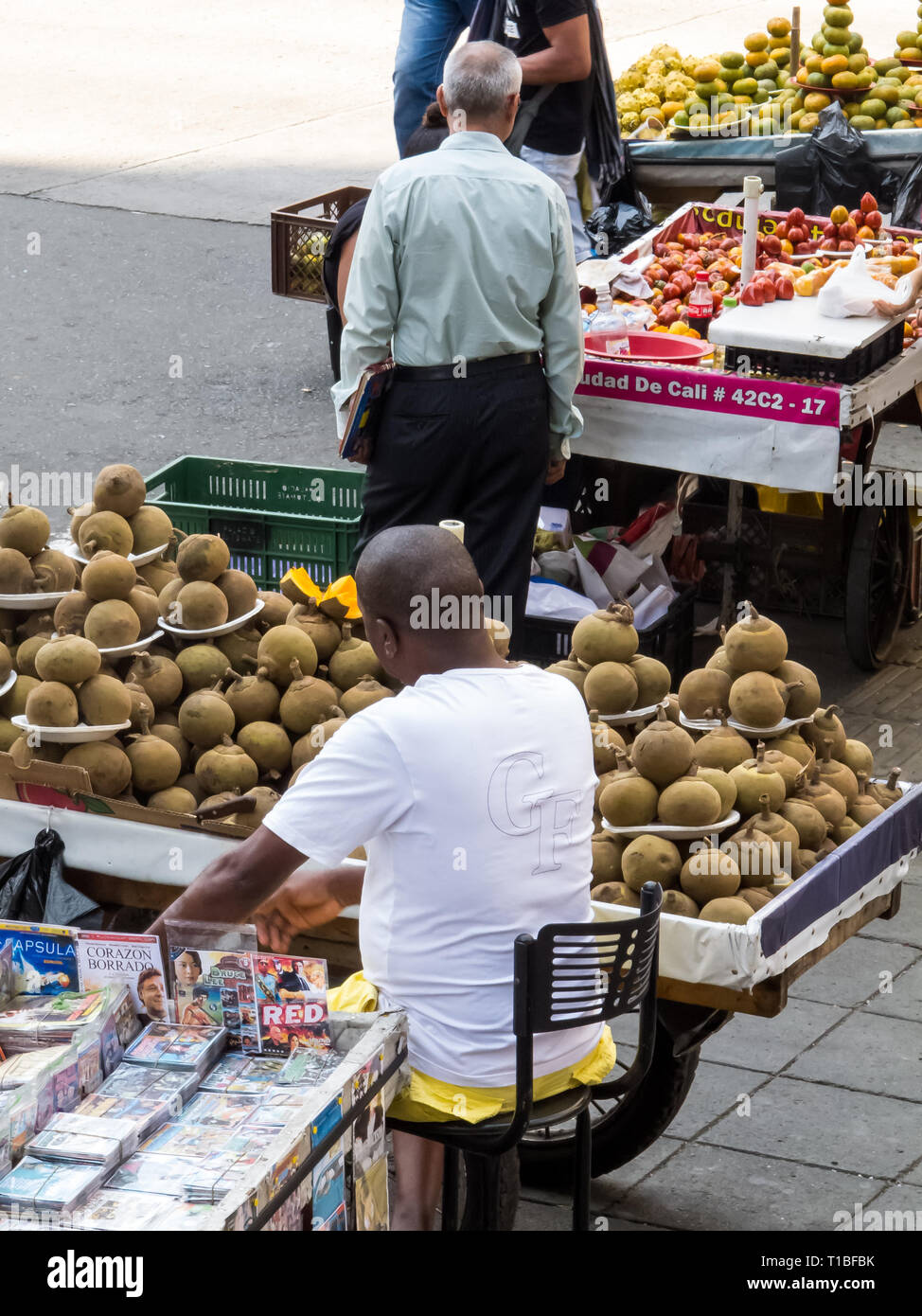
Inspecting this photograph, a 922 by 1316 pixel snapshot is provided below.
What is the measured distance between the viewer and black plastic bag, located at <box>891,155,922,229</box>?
7551mm

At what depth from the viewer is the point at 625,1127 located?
365 centimetres

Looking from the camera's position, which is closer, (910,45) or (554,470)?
(554,470)

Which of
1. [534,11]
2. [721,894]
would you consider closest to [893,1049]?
[721,894]

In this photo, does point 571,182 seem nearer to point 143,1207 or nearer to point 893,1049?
point 893,1049

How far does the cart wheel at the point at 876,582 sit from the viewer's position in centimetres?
595

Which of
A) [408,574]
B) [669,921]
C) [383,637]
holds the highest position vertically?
[408,574]

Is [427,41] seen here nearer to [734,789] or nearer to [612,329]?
[612,329]

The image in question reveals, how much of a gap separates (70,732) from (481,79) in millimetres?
2215

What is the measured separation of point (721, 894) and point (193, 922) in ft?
3.71

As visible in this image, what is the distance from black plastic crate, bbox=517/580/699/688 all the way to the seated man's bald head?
2.76 metres

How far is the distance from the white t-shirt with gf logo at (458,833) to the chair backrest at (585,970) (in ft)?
0.30

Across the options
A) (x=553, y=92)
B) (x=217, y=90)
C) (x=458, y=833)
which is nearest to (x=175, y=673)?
(x=458, y=833)

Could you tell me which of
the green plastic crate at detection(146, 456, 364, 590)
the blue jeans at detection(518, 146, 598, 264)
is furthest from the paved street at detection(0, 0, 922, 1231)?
the green plastic crate at detection(146, 456, 364, 590)
